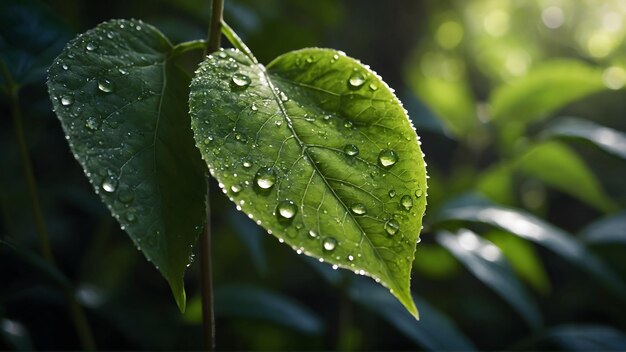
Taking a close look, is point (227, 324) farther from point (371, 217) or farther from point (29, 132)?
point (371, 217)

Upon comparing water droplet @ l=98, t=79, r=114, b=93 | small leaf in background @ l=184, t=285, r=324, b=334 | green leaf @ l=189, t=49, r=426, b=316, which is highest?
green leaf @ l=189, t=49, r=426, b=316

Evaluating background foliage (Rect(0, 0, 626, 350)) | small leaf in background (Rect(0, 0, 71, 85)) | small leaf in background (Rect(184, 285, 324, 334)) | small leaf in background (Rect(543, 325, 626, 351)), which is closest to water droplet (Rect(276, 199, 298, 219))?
background foliage (Rect(0, 0, 626, 350))

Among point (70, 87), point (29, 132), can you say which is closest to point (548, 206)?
point (29, 132)

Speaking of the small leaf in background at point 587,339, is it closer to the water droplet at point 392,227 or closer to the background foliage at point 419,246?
the background foliage at point 419,246

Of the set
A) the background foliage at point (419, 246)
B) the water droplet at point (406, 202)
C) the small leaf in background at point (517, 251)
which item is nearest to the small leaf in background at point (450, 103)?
the background foliage at point (419, 246)

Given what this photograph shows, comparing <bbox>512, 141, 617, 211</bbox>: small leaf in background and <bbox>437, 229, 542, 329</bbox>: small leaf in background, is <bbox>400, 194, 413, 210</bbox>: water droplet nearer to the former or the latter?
<bbox>437, 229, 542, 329</bbox>: small leaf in background

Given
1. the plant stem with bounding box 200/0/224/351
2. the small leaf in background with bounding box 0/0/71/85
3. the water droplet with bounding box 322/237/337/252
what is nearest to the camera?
the water droplet with bounding box 322/237/337/252

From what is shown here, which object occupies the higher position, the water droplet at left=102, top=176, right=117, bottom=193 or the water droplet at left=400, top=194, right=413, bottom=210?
the water droplet at left=400, top=194, right=413, bottom=210
